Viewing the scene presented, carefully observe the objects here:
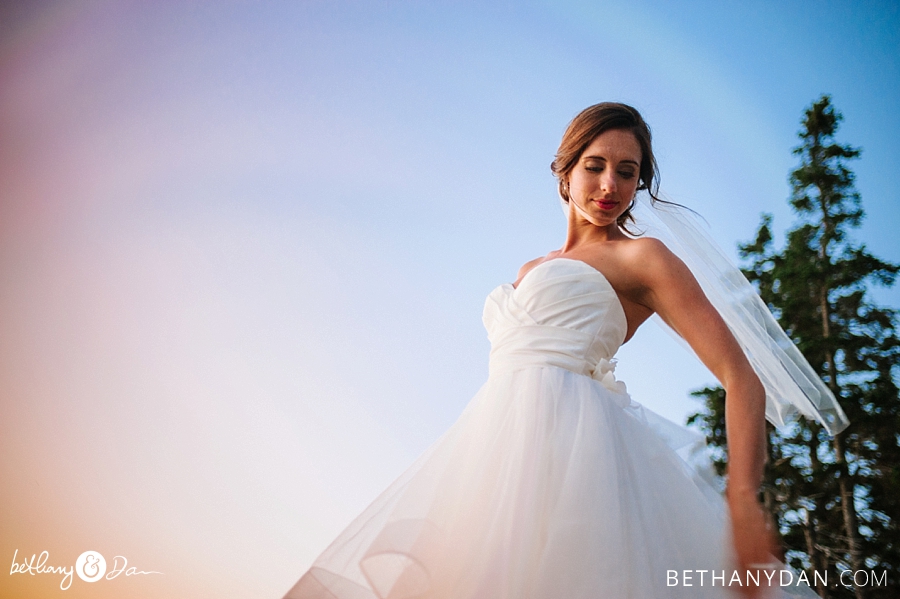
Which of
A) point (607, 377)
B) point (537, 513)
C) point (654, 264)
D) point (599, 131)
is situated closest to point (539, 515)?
point (537, 513)

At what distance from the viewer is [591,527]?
1.39 meters

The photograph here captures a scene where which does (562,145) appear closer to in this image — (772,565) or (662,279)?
(662,279)

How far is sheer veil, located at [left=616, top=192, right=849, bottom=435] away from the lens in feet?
7.39

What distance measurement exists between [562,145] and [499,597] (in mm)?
1422

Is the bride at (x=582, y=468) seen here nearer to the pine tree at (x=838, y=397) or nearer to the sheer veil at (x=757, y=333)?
the sheer veil at (x=757, y=333)

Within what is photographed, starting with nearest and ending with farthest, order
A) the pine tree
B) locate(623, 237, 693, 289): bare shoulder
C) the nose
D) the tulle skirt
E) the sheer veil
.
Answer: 1. the tulle skirt
2. locate(623, 237, 693, 289): bare shoulder
3. the nose
4. the sheer veil
5. the pine tree

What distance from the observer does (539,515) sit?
144 cm

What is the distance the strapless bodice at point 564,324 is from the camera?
1.82 m

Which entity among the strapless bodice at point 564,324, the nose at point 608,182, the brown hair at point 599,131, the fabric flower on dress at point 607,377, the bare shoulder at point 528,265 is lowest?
the fabric flower on dress at point 607,377

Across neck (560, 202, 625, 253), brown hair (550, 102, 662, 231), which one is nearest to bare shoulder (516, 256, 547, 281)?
neck (560, 202, 625, 253)

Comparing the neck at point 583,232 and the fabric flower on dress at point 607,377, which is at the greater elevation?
the neck at point 583,232

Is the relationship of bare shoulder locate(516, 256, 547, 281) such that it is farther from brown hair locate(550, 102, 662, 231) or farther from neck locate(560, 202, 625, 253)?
brown hair locate(550, 102, 662, 231)

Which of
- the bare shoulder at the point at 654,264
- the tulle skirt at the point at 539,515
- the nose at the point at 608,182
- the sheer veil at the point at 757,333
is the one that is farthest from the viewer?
the sheer veil at the point at 757,333

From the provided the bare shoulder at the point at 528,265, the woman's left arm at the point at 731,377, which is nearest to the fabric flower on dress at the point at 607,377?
the woman's left arm at the point at 731,377
